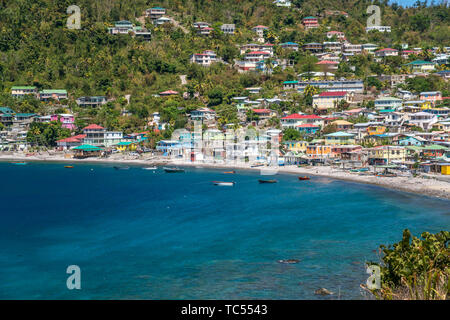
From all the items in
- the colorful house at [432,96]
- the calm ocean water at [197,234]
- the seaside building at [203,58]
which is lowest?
the calm ocean water at [197,234]

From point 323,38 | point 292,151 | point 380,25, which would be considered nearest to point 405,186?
point 292,151

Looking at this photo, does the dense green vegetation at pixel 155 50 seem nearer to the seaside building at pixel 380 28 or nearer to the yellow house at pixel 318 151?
the seaside building at pixel 380 28

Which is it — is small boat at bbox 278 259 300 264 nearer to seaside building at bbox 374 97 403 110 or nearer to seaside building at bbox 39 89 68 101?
seaside building at bbox 374 97 403 110

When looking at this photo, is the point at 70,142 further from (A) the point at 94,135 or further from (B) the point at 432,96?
(B) the point at 432,96

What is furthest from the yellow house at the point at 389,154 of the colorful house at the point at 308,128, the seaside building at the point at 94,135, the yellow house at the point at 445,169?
the seaside building at the point at 94,135

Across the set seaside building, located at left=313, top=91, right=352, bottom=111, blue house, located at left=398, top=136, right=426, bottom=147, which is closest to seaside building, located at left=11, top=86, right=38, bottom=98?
seaside building, located at left=313, top=91, right=352, bottom=111

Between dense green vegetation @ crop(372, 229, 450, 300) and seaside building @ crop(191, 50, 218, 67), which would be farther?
seaside building @ crop(191, 50, 218, 67)

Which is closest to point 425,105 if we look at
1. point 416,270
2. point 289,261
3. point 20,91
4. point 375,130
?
point 375,130
